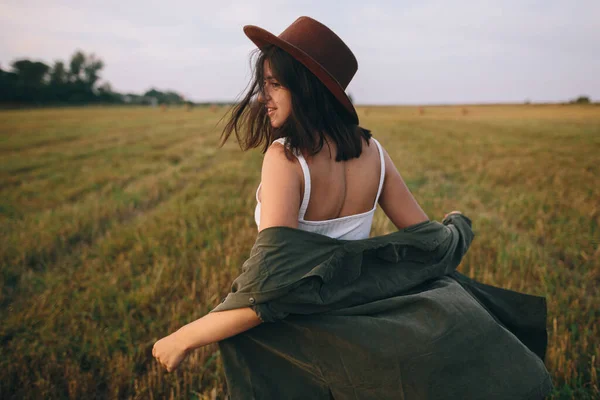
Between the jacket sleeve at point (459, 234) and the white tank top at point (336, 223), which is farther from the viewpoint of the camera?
the jacket sleeve at point (459, 234)

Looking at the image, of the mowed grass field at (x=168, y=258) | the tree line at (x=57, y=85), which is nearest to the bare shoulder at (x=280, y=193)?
the mowed grass field at (x=168, y=258)

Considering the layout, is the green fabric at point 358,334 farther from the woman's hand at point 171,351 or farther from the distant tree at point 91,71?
the distant tree at point 91,71

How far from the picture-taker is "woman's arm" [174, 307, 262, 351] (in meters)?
1.37

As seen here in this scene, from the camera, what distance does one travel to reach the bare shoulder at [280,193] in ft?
4.61

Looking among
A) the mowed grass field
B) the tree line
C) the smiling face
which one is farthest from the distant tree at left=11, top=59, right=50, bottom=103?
the smiling face

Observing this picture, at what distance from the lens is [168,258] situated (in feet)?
12.2

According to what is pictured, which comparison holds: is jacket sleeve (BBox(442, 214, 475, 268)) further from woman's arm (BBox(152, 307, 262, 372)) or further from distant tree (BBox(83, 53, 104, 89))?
distant tree (BBox(83, 53, 104, 89))

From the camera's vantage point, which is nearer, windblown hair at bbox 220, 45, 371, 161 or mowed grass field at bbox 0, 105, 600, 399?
windblown hair at bbox 220, 45, 371, 161

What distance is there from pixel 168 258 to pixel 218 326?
8.29 ft

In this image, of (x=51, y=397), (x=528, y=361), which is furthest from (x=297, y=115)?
(x=51, y=397)

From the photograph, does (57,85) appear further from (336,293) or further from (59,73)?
(336,293)

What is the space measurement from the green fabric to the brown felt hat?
633mm

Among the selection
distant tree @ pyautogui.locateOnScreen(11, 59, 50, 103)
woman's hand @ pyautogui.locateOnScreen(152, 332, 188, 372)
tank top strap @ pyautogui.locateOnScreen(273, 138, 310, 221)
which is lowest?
woman's hand @ pyautogui.locateOnScreen(152, 332, 188, 372)

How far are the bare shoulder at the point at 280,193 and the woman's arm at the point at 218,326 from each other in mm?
321
